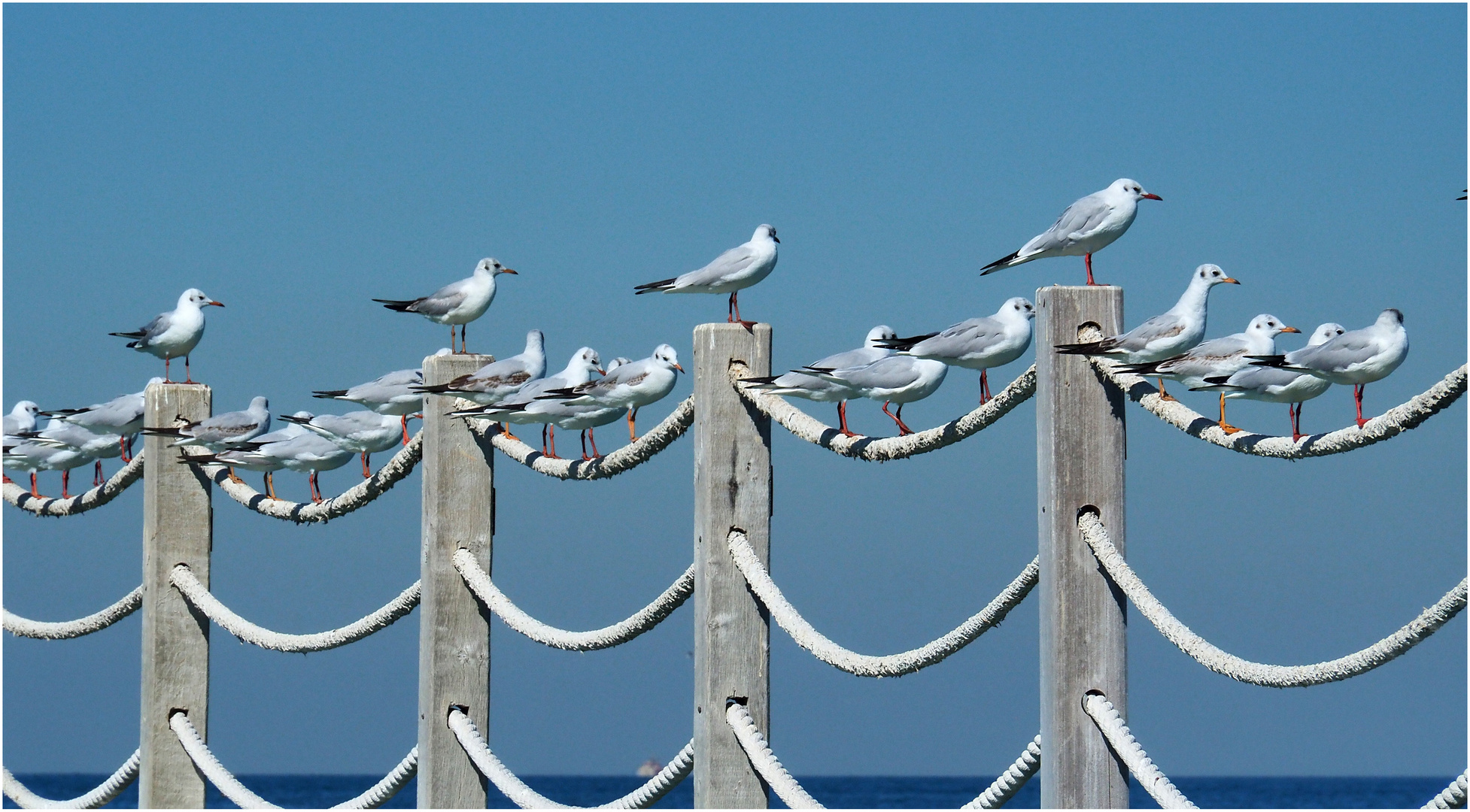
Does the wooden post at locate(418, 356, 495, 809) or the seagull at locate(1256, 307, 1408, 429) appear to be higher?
the seagull at locate(1256, 307, 1408, 429)

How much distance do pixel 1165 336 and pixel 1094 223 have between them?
1213 millimetres

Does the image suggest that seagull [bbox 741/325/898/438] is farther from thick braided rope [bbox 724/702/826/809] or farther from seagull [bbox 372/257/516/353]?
seagull [bbox 372/257/516/353]

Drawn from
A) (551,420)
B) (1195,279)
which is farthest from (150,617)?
(1195,279)

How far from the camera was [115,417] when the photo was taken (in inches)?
357

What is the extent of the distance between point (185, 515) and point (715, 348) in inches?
129

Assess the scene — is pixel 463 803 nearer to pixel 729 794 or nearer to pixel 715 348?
pixel 729 794

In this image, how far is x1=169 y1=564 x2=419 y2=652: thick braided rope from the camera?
5891 millimetres

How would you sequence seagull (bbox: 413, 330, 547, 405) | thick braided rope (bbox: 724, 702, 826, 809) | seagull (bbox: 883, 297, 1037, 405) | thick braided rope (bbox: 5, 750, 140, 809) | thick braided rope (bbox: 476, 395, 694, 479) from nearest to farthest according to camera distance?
1. thick braided rope (bbox: 724, 702, 826, 809)
2. thick braided rope (bbox: 476, 395, 694, 479)
3. seagull (bbox: 883, 297, 1037, 405)
4. seagull (bbox: 413, 330, 547, 405)
5. thick braided rope (bbox: 5, 750, 140, 809)

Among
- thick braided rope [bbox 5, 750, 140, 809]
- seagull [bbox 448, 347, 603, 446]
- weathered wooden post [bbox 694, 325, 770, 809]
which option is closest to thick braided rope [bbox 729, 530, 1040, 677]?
weathered wooden post [bbox 694, 325, 770, 809]

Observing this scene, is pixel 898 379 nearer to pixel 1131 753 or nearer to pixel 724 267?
pixel 724 267

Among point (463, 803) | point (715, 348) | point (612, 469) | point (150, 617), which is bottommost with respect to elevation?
point (463, 803)

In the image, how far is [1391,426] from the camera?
322 cm

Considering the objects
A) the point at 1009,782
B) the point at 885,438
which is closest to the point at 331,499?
the point at 885,438

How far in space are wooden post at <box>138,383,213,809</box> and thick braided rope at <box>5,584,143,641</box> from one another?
246 mm
